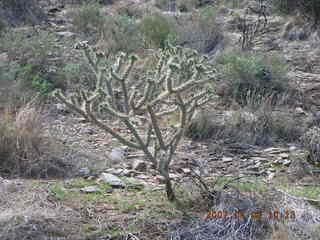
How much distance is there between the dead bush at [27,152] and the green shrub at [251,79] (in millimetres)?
2874

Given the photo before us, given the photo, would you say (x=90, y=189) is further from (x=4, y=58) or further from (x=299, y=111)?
(x=4, y=58)

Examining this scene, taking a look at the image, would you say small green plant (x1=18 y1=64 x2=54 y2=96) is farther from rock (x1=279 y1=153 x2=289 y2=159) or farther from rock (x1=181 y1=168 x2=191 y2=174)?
rock (x1=279 y1=153 x2=289 y2=159)

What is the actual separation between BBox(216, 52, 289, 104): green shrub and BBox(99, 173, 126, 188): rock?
2665 mm

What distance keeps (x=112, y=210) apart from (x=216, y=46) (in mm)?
6234

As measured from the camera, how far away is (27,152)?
4.18 metres

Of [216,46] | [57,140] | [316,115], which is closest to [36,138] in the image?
[57,140]

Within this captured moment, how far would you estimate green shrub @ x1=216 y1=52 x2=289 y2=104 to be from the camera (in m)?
6.39

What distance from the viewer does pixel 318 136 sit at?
4508 millimetres

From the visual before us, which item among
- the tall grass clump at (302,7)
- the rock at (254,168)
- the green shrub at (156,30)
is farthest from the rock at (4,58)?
the tall grass clump at (302,7)

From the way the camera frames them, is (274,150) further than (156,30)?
No

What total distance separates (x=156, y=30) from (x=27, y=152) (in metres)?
5.18

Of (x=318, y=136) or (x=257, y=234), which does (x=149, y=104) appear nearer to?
(x=257, y=234)

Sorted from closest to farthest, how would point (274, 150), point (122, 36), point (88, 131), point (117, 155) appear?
point (117, 155) < point (274, 150) < point (88, 131) < point (122, 36)
